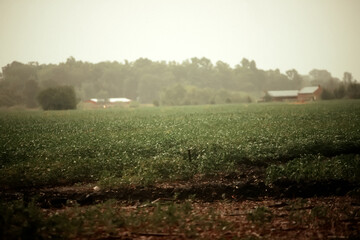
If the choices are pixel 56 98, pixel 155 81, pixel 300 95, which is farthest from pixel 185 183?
pixel 155 81

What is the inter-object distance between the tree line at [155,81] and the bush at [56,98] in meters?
23.1

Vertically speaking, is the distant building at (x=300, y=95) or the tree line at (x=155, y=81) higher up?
the tree line at (x=155, y=81)

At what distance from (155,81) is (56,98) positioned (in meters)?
90.4

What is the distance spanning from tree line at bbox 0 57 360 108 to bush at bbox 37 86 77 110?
23110 millimetres

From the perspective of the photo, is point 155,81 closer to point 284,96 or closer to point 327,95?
point 284,96

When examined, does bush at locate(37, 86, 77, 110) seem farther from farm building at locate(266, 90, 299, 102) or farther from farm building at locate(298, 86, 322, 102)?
farm building at locate(298, 86, 322, 102)

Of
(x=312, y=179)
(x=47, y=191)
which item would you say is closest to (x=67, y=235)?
(x=47, y=191)

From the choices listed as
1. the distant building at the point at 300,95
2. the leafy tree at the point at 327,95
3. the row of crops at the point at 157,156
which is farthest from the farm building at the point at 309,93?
the row of crops at the point at 157,156

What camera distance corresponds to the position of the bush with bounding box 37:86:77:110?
7169 centimetres

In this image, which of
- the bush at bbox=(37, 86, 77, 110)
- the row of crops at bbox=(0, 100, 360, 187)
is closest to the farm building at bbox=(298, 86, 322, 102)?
the bush at bbox=(37, 86, 77, 110)

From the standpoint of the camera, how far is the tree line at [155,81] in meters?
95.9

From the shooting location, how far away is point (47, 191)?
11.2 metres

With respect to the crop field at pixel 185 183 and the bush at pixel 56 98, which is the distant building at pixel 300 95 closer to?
the bush at pixel 56 98

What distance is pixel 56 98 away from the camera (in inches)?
2822
